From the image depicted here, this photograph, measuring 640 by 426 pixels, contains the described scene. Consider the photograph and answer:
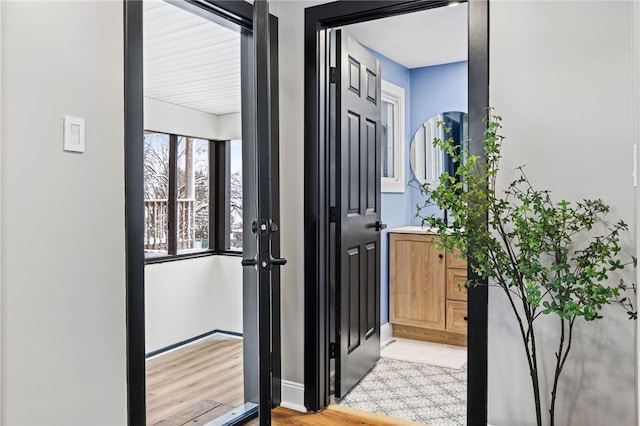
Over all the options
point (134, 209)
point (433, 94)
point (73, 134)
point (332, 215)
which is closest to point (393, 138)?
point (433, 94)

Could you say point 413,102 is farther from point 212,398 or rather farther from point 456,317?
point 212,398

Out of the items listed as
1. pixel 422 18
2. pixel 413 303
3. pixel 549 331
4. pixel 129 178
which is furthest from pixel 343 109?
pixel 413 303

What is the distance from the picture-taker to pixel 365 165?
3.12 metres

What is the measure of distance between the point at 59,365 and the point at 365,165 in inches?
83.2

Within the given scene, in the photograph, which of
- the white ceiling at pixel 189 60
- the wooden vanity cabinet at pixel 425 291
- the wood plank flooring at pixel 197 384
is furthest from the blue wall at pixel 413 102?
Answer: the wood plank flooring at pixel 197 384

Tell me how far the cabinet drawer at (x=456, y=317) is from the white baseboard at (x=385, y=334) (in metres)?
0.50

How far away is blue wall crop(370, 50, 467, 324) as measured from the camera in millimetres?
3930

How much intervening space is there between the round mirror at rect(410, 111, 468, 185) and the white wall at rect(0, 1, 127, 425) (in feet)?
10.0

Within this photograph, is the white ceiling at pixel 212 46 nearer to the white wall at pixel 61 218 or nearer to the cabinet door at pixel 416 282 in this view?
the white wall at pixel 61 218

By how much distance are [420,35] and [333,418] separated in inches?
104

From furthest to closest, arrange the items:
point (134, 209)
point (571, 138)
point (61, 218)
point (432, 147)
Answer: point (432, 147) → point (571, 138) → point (134, 209) → point (61, 218)

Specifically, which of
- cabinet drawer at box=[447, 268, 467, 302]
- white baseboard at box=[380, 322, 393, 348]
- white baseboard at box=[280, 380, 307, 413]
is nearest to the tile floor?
white baseboard at box=[280, 380, 307, 413]

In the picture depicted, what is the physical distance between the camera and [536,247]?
5.90 feet

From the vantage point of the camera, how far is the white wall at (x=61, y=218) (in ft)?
4.68
